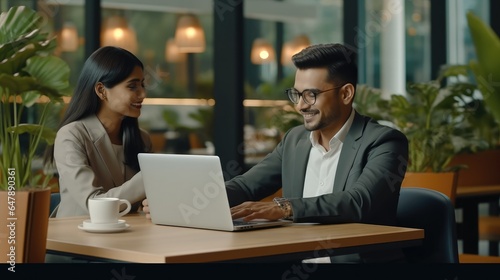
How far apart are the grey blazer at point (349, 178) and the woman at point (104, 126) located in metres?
0.47

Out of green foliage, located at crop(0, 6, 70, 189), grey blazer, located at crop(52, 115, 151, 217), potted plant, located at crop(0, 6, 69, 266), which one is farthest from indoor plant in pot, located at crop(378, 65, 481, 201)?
potted plant, located at crop(0, 6, 69, 266)

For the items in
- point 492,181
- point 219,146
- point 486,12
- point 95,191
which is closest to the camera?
point 95,191

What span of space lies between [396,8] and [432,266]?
314 inches

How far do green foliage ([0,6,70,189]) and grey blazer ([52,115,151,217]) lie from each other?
0.64m

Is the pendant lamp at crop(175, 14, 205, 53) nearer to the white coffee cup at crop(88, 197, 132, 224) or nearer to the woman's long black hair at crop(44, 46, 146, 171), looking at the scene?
the woman's long black hair at crop(44, 46, 146, 171)

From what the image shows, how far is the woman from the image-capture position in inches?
129

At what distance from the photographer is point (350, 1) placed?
798 centimetres

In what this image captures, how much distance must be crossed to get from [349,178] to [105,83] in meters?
1.06

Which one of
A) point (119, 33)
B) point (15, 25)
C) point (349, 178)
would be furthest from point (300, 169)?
point (119, 33)

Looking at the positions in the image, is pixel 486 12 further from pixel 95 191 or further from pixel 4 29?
pixel 4 29

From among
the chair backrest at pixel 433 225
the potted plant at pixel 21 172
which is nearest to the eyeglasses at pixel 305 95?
the chair backrest at pixel 433 225

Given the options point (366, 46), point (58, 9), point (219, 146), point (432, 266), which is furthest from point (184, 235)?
point (366, 46)

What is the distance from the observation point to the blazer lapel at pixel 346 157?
9.71ft

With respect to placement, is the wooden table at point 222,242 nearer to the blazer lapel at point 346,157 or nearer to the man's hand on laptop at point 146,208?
the man's hand on laptop at point 146,208
